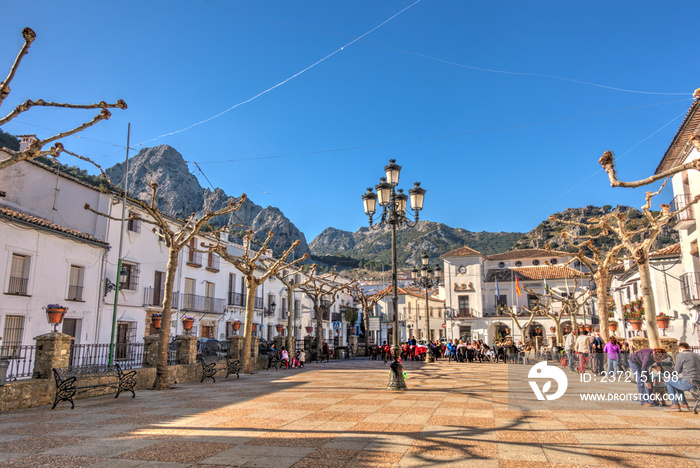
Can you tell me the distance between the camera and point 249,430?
7070 millimetres

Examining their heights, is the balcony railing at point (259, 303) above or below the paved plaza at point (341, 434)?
above

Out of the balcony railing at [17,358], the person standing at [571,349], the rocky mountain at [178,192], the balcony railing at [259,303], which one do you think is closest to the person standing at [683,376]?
the person standing at [571,349]

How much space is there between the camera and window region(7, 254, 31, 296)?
61.1 ft

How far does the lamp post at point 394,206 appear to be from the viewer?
495 inches

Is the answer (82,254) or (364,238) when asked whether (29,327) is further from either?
(364,238)

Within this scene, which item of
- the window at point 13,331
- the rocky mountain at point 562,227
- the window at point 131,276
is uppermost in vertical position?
the rocky mountain at point 562,227

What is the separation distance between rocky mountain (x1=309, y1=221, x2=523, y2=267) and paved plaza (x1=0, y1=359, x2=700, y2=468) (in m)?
112

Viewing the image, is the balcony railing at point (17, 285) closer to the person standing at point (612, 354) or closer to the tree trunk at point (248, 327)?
the tree trunk at point (248, 327)

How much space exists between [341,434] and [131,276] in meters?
23.6

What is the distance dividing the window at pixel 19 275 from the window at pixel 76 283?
2.32 metres

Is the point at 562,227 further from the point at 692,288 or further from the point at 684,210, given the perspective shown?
the point at 684,210

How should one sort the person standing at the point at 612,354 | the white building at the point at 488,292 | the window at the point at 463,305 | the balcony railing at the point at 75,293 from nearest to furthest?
the person standing at the point at 612,354 < the balcony railing at the point at 75,293 < the white building at the point at 488,292 < the window at the point at 463,305

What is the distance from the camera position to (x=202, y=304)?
108 ft

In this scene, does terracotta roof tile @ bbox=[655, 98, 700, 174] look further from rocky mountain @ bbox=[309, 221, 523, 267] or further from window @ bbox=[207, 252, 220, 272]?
rocky mountain @ bbox=[309, 221, 523, 267]
